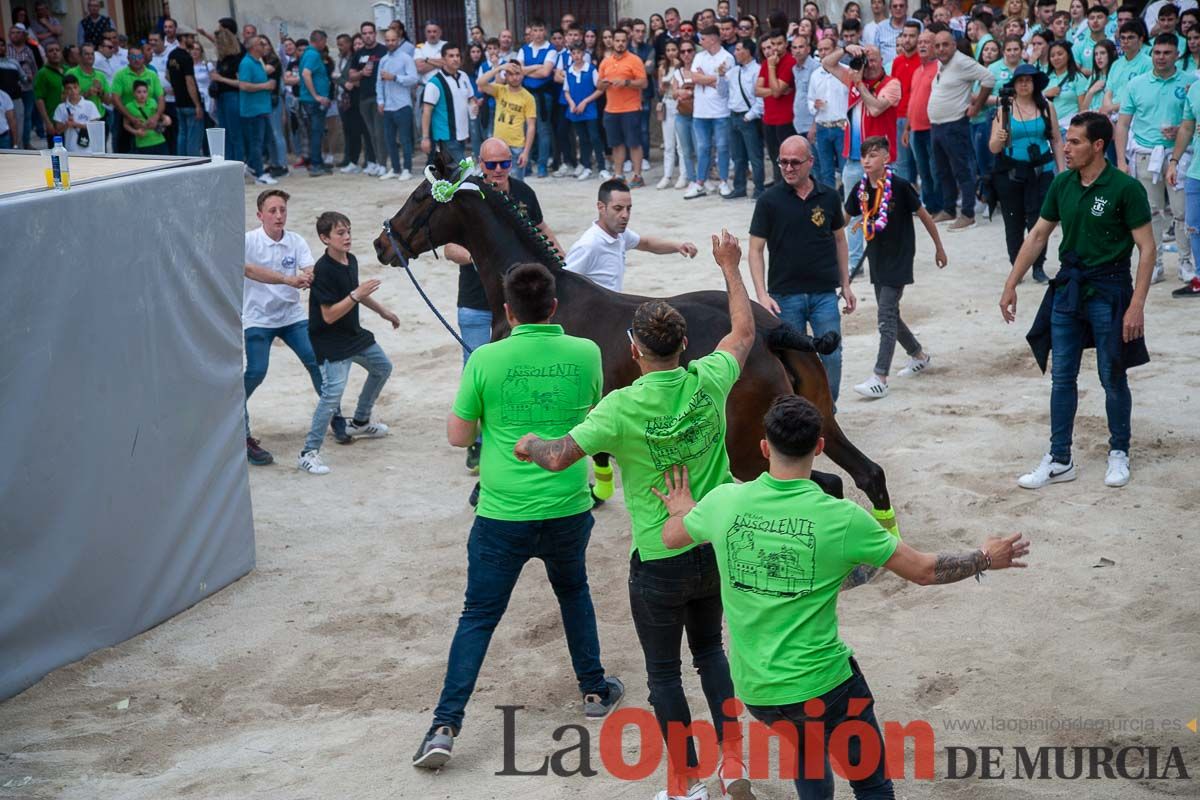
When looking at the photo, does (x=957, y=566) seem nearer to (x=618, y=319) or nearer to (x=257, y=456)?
(x=618, y=319)

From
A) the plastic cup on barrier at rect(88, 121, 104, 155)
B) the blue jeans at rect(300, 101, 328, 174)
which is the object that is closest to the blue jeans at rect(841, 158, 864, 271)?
the plastic cup on barrier at rect(88, 121, 104, 155)

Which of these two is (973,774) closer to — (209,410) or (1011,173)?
(209,410)

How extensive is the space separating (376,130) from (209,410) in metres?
13.9

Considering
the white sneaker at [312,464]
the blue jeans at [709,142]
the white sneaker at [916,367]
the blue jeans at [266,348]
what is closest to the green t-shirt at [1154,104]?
the white sneaker at [916,367]

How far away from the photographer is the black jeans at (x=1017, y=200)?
1223 centimetres

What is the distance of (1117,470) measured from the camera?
7.93 m

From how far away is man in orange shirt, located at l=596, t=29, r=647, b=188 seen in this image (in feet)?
59.4

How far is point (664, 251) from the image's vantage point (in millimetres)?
8805

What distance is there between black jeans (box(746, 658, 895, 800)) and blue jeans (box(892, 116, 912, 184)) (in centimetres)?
1172

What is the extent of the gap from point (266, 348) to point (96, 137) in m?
1.93

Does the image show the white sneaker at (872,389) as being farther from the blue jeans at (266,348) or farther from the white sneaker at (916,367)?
the blue jeans at (266,348)

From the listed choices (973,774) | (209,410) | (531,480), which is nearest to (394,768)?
(531,480)

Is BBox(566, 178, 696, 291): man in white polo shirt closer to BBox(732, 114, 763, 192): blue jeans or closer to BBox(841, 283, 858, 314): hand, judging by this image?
BBox(841, 283, 858, 314): hand

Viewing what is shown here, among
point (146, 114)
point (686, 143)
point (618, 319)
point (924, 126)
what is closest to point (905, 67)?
point (924, 126)
